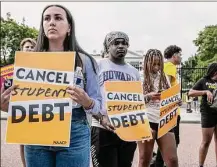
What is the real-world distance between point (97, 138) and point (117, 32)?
0.98 meters

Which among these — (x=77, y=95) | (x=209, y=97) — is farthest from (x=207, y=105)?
(x=77, y=95)

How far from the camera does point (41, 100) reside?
2.29 m

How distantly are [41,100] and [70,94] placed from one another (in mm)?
160

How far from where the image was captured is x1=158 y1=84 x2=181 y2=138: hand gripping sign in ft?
14.5

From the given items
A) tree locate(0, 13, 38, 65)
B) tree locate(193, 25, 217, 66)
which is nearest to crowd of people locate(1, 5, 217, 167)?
tree locate(0, 13, 38, 65)

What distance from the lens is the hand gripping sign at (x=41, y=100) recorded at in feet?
7.38

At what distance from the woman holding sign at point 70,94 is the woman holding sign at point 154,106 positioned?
2.04 meters

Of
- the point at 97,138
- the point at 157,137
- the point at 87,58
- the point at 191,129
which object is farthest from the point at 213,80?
the point at 191,129

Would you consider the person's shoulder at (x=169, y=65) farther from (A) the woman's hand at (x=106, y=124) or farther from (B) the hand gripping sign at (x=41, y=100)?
(B) the hand gripping sign at (x=41, y=100)

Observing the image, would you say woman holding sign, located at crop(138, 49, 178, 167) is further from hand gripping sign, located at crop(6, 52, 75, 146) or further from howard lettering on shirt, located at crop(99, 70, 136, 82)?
hand gripping sign, located at crop(6, 52, 75, 146)

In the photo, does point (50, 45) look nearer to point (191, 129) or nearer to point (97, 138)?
point (97, 138)

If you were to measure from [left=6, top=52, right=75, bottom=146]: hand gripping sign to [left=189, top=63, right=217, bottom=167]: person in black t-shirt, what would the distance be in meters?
3.76

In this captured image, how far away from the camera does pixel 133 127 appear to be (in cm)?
382

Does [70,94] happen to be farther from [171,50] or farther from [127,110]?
[171,50]
